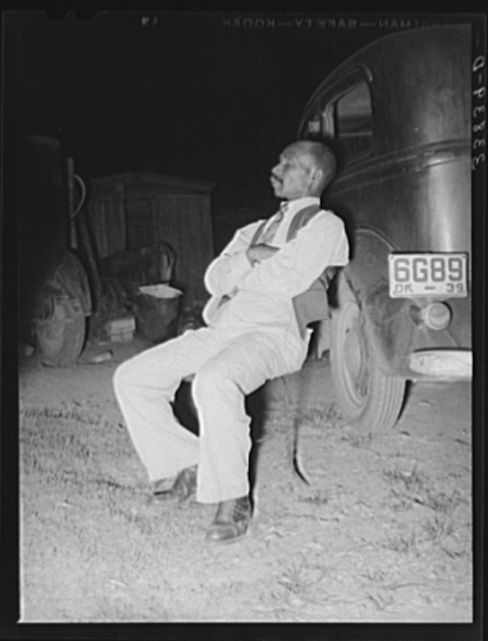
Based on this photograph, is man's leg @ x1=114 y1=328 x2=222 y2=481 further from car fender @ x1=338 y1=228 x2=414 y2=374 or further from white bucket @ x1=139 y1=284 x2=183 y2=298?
car fender @ x1=338 y1=228 x2=414 y2=374

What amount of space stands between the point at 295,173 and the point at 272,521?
1115mm

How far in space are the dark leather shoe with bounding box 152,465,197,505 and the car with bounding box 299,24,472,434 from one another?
0.53 metres

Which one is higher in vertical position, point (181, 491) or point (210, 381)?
point (210, 381)

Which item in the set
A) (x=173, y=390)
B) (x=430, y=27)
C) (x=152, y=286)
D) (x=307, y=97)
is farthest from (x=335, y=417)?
(x=430, y=27)

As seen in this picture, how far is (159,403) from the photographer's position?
2.78 meters

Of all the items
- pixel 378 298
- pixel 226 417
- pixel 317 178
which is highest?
pixel 317 178

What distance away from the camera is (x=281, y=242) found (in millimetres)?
2787

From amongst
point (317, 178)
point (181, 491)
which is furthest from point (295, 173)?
point (181, 491)

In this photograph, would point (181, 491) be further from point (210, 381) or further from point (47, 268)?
point (47, 268)

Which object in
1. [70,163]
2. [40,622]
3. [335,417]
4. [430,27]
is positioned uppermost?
[430,27]

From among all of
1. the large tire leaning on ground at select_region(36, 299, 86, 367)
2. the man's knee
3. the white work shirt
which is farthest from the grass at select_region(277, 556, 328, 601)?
the large tire leaning on ground at select_region(36, 299, 86, 367)

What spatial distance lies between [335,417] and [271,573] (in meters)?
0.53

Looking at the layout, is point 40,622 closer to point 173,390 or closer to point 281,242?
point 173,390

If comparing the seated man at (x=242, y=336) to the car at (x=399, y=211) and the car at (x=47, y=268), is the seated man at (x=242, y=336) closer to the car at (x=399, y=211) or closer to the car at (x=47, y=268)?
the car at (x=399, y=211)
